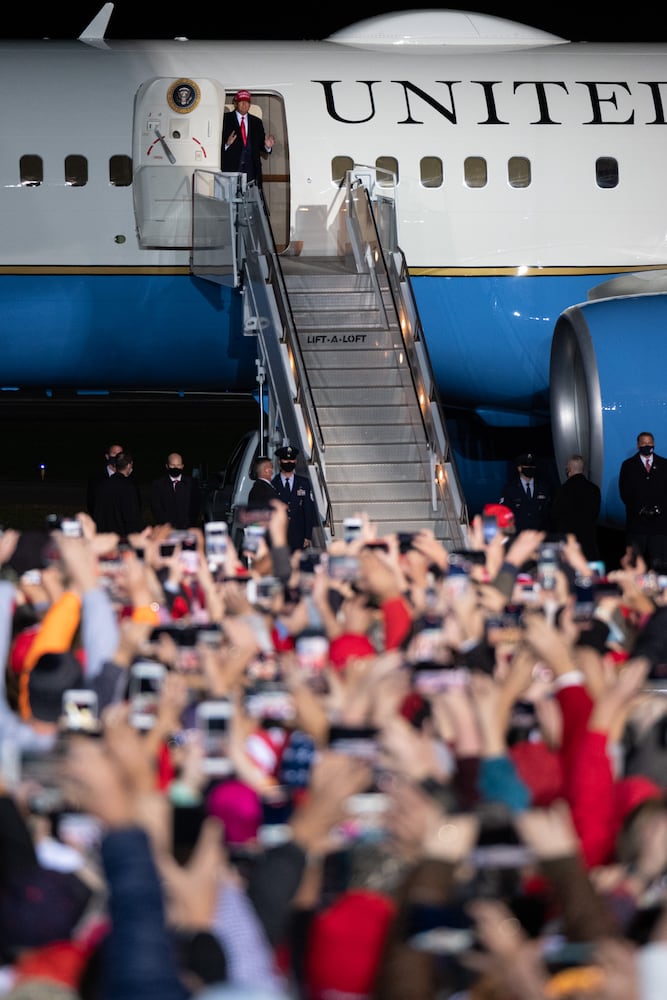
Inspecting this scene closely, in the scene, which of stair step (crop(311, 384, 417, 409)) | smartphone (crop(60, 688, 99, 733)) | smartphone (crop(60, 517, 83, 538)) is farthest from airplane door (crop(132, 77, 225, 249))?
smartphone (crop(60, 688, 99, 733))

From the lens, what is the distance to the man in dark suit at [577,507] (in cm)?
1276

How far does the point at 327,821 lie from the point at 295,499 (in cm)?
899

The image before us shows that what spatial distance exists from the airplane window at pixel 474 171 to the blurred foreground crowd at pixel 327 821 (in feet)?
30.9

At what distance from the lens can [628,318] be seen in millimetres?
13555

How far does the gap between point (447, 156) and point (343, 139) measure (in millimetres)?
943

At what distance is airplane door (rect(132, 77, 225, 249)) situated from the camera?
13.9 meters

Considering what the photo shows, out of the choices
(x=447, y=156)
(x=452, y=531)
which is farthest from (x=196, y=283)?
(x=452, y=531)

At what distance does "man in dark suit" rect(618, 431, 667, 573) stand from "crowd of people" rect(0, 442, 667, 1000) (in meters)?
7.36

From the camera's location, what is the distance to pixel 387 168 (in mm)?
14359

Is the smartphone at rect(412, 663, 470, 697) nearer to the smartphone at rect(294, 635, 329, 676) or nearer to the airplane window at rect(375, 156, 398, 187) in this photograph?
the smartphone at rect(294, 635, 329, 676)

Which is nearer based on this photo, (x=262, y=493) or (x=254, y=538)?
(x=254, y=538)

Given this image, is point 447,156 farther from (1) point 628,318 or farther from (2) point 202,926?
(2) point 202,926

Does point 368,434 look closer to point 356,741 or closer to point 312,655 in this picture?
point 312,655

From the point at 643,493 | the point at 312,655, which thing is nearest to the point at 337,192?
the point at 643,493
